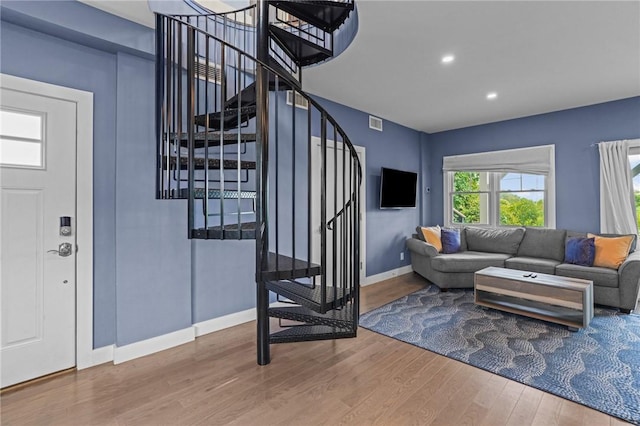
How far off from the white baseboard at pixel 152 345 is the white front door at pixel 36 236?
31cm

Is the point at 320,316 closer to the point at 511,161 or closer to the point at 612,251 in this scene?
the point at 612,251

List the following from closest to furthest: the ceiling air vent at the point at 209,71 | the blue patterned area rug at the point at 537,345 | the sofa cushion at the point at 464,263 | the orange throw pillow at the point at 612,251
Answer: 1. the blue patterned area rug at the point at 537,345
2. the ceiling air vent at the point at 209,71
3. the orange throw pillow at the point at 612,251
4. the sofa cushion at the point at 464,263

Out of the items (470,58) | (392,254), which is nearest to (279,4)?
(470,58)

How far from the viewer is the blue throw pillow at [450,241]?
195 inches

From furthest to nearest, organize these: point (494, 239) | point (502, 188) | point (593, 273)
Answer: point (502, 188), point (494, 239), point (593, 273)

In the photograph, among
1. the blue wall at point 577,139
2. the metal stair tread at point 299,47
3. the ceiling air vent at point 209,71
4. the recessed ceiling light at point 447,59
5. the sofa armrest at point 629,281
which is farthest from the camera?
the blue wall at point 577,139

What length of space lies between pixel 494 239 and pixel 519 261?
2.38ft

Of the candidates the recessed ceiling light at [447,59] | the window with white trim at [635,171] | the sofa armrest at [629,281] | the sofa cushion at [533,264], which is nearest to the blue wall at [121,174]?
the recessed ceiling light at [447,59]

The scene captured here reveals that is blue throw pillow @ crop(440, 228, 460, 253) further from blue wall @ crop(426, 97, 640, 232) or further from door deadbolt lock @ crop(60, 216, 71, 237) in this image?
door deadbolt lock @ crop(60, 216, 71, 237)

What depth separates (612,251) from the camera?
3.74 meters

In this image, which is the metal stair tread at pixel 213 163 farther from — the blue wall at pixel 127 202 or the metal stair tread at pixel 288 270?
the metal stair tread at pixel 288 270

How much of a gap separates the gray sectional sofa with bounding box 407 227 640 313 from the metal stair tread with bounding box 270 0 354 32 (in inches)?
128

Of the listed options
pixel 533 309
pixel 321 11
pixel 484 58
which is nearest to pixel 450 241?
pixel 533 309

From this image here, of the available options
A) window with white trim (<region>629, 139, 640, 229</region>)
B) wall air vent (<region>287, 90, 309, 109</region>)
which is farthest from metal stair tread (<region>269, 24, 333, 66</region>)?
window with white trim (<region>629, 139, 640, 229</region>)
